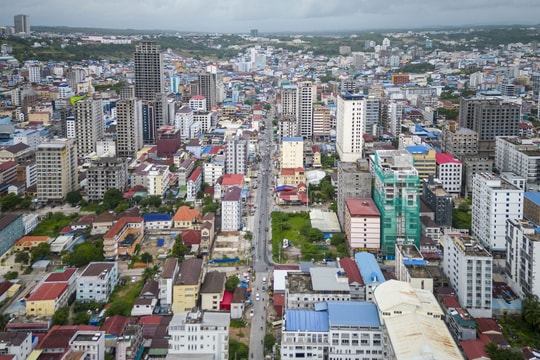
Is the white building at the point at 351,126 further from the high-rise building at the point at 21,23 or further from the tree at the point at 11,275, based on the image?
the high-rise building at the point at 21,23

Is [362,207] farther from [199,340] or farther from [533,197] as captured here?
[199,340]

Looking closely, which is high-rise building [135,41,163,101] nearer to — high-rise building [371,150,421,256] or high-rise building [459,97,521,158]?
high-rise building [459,97,521,158]

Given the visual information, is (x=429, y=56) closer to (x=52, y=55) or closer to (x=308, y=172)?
(x=52, y=55)

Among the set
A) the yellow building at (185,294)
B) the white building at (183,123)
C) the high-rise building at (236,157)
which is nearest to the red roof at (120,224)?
the yellow building at (185,294)

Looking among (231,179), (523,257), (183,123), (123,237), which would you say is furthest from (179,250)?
(183,123)

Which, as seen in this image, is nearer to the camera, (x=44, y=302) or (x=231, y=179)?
(x=44, y=302)

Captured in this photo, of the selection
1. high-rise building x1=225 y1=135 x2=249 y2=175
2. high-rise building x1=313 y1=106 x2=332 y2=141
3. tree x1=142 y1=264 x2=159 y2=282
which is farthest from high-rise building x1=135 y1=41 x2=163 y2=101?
tree x1=142 y1=264 x2=159 y2=282
